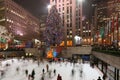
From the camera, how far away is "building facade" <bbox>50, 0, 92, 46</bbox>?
120875mm

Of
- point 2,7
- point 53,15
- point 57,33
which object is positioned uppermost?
point 2,7

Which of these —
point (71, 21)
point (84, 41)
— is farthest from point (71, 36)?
point (84, 41)

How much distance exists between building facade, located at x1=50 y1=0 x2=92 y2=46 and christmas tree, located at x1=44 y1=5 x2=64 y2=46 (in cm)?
4027

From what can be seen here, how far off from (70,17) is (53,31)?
46.3 m

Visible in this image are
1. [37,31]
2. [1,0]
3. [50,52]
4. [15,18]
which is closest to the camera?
[50,52]

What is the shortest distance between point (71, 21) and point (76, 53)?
48.7m

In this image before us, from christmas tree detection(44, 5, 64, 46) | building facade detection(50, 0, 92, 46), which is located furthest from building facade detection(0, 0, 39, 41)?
christmas tree detection(44, 5, 64, 46)

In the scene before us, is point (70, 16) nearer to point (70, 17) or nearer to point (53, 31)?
point (70, 17)

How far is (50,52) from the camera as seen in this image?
7525 cm

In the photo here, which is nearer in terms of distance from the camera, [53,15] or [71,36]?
[53,15]

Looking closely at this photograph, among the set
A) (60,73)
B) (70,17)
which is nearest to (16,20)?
(70,17)

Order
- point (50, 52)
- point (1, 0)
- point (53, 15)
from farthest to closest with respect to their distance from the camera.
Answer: point (1, 0) → point (53, 15) → point (50, 52)

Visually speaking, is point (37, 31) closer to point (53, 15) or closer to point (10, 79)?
point (53, 15)

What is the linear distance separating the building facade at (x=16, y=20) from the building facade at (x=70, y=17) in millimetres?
26526
